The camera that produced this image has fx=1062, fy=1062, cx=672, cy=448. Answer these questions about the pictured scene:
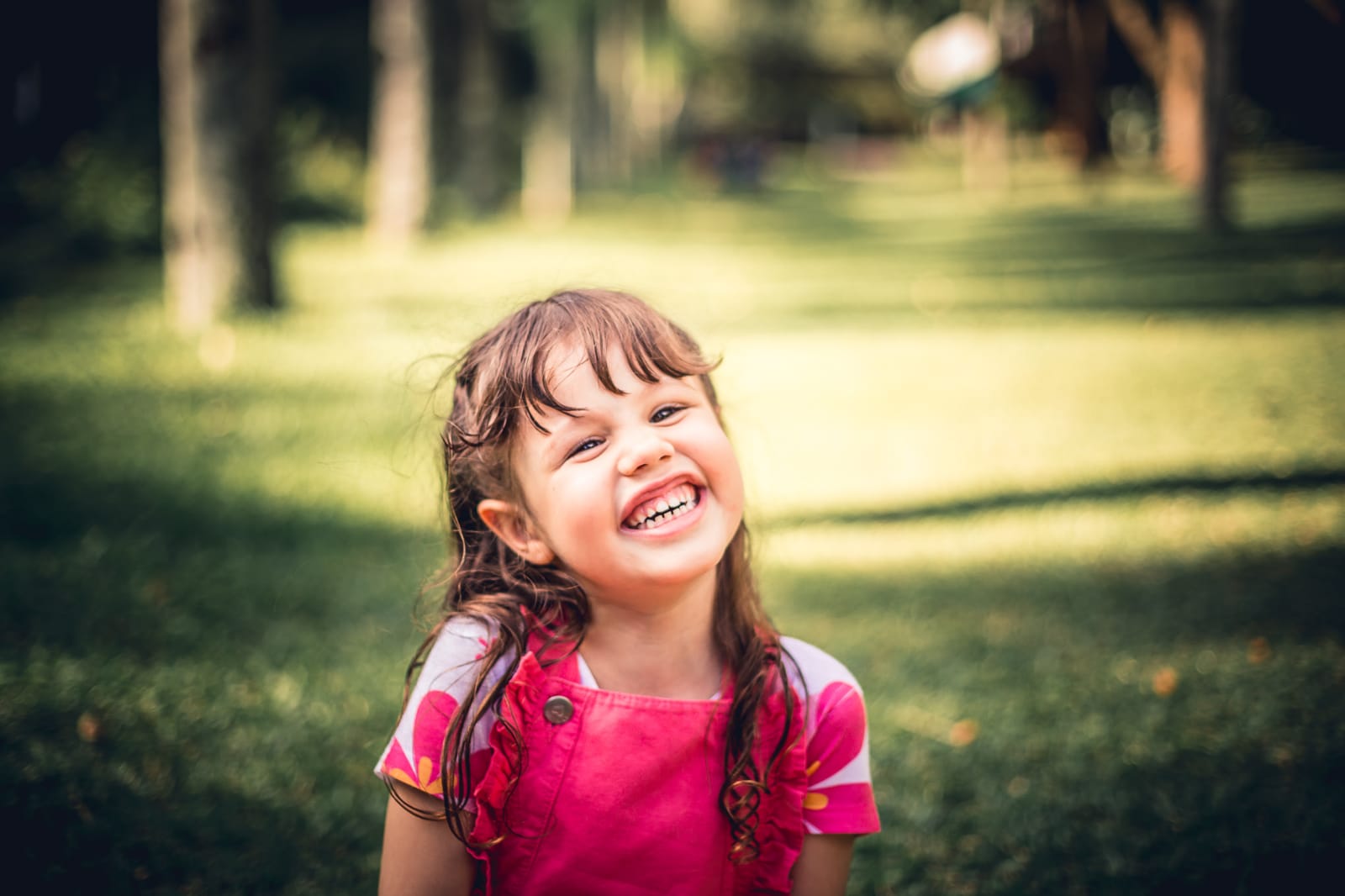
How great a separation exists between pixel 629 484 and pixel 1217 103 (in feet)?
39.3

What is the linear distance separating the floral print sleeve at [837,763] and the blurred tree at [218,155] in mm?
7257

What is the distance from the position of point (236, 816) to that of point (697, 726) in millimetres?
1444

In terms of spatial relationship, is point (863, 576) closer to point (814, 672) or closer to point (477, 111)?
point (814, 672)

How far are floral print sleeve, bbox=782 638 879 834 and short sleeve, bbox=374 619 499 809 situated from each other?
56 centimetres

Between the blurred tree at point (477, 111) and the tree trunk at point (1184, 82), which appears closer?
the tree trunk at point (1184, 82)

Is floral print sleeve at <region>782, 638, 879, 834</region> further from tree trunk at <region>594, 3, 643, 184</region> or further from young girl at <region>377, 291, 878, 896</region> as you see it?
tree trunk at <region>594, 3, 643, 184</region>

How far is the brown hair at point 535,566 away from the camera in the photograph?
172 centimetres

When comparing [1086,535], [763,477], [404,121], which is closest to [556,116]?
[404,121]

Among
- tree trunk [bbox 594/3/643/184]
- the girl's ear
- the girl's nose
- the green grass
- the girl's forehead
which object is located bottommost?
the green grass

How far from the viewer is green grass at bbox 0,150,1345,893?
8.39ft

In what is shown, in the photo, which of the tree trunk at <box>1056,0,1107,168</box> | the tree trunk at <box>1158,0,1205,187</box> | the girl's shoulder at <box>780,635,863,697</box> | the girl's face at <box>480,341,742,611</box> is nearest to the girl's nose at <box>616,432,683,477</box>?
the girl's face at <box>480,341,742,611</box>

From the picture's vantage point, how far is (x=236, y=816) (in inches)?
101

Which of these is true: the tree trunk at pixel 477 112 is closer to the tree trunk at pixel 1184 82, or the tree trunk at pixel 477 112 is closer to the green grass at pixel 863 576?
the green grass at pixel 863 576

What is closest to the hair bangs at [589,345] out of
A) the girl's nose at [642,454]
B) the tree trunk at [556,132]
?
the girl's nose at [642,454]
